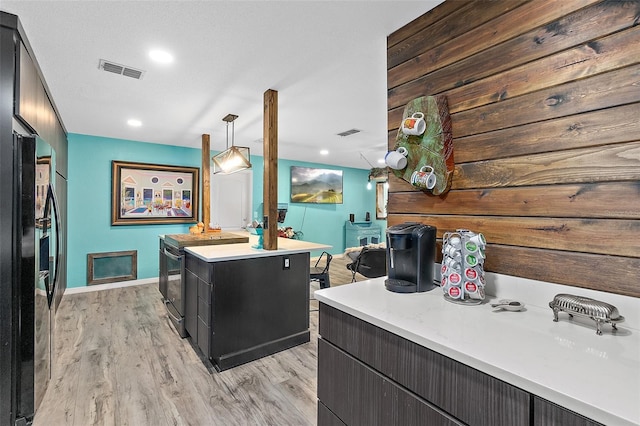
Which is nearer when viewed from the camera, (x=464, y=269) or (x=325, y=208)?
(x=464, y=269)

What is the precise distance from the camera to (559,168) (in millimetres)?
1205

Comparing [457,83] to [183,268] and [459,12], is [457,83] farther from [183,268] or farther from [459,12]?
[183,268]

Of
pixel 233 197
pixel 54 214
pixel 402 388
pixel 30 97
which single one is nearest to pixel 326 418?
pixel 402 388

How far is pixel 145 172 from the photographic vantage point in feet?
16.2

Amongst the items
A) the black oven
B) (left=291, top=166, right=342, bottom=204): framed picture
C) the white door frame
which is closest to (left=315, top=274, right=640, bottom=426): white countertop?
the black oven

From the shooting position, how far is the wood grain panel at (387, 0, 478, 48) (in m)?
1.59

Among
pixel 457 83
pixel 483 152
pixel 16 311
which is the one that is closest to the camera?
pixel 483 152

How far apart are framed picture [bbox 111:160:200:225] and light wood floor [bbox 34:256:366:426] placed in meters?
1.96

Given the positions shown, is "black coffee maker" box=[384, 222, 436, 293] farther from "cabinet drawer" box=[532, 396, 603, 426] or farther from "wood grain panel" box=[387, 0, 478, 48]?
"wood grain panel" box=[387, 0, 478, 48]

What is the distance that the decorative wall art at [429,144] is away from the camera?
5.20ft

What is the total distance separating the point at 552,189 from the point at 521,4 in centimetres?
82

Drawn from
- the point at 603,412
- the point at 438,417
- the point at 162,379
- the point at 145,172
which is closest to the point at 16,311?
the point at 162,379

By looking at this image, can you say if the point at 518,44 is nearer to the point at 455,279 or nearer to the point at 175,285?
the point at 455,279

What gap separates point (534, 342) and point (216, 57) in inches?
96.4
